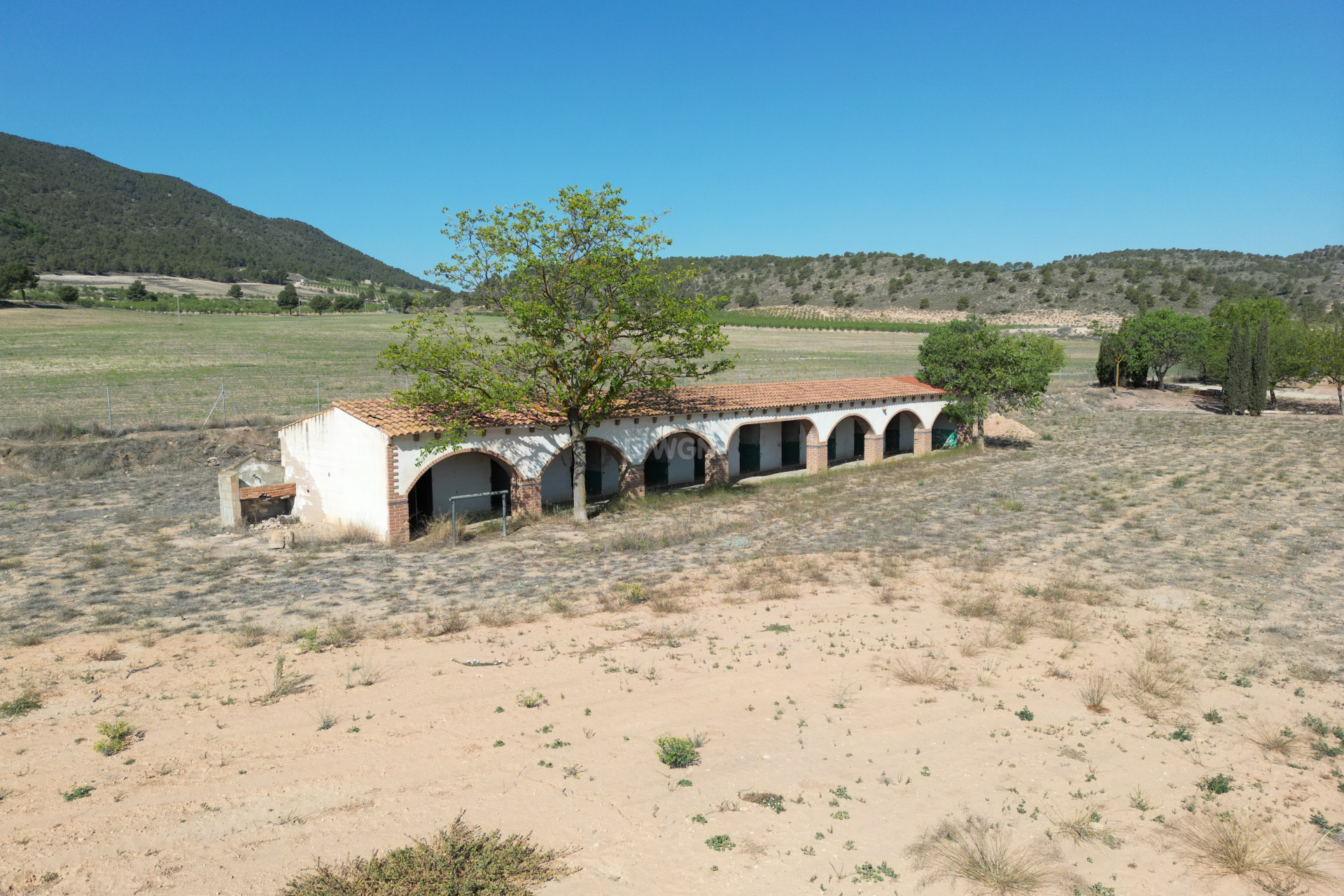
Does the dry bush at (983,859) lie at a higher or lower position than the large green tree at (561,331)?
lower

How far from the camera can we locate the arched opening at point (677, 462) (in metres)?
27.9

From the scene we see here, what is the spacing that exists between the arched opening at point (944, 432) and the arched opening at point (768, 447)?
781cm

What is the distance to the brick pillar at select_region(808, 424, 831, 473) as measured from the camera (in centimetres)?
3069

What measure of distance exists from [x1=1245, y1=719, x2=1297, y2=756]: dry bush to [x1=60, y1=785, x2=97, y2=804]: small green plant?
41.2 ft

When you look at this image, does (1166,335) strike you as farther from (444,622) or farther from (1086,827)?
(444,622)

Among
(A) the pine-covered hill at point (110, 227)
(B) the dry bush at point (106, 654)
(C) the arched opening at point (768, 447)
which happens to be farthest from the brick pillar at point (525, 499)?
(A) the pine-covered hill at point (110, 227)

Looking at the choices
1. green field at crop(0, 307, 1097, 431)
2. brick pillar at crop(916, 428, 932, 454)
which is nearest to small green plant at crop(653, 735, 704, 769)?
brick pillar at crop(916, 428, 932, 454)

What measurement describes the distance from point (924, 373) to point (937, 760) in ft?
97.1

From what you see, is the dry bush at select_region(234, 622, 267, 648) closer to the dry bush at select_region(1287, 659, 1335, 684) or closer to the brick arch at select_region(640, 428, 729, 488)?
the dry bush at select_region(1287, 659, 1335, 684)

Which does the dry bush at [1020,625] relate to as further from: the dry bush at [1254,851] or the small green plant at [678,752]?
the small green plant at [678,752]

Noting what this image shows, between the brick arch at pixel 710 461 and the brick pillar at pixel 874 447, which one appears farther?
the brick pillar at pixel 874 447

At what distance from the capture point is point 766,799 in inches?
308

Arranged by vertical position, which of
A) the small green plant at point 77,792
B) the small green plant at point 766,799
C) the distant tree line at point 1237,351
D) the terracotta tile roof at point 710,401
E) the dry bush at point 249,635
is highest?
the distant tree line at point 1237,351

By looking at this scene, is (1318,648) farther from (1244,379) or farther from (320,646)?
(1244,379)
